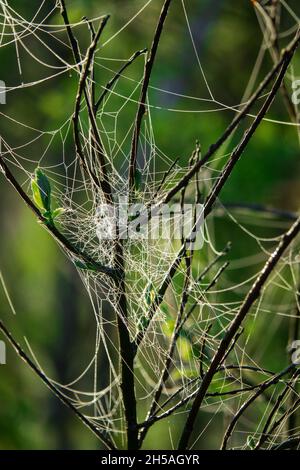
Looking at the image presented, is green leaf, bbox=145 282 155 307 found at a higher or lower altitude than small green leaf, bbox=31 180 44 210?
lower

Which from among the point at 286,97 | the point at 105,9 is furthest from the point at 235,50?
the point at 286,97

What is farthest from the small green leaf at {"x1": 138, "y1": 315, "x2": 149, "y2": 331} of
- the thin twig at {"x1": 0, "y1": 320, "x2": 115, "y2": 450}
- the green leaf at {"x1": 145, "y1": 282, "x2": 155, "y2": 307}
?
the thin twig at {"x1": 0, "y1": 320, "x2": 115, "y2": 450}

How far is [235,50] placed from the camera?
5.74 m

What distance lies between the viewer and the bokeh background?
14.9 feet

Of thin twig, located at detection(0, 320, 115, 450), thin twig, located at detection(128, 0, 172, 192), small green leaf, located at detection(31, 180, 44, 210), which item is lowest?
thin twig, located at detection(0, 320, 115, 450)

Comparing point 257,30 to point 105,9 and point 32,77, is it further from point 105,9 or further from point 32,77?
point 32,77

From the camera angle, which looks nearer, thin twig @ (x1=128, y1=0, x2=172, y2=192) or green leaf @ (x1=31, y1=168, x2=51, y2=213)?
thin twig @ (x1=128, y1=0, x2=172, y2=192)

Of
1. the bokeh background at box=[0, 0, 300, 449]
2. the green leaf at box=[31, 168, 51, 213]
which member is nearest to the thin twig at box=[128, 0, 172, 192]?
the green leaf at box=[31, 168, 51, 213]

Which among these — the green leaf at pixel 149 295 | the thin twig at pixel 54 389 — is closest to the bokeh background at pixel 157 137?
the green leaf at pixel 149 295

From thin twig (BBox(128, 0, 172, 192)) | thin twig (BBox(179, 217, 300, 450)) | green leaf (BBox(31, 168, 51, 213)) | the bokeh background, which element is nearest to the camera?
thin twig (BBox(179, 217, 300, 450))

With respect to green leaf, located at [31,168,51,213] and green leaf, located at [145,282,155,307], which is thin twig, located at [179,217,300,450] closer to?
green leaf, located at [145,282,155,307]

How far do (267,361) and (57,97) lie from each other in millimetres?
2336

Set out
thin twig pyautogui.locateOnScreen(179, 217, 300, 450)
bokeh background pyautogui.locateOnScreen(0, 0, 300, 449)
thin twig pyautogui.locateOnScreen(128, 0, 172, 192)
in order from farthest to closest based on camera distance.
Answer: bokeh background pyautogui.locateOnScreen(0, 0, 300, 449), thin twig pyautogui.locateOnScreen(128, 0, 172, 192), thin twig pyautogui.locateOnScreen(179, 217, 300, 450)

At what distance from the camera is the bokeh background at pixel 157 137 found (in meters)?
4.54
